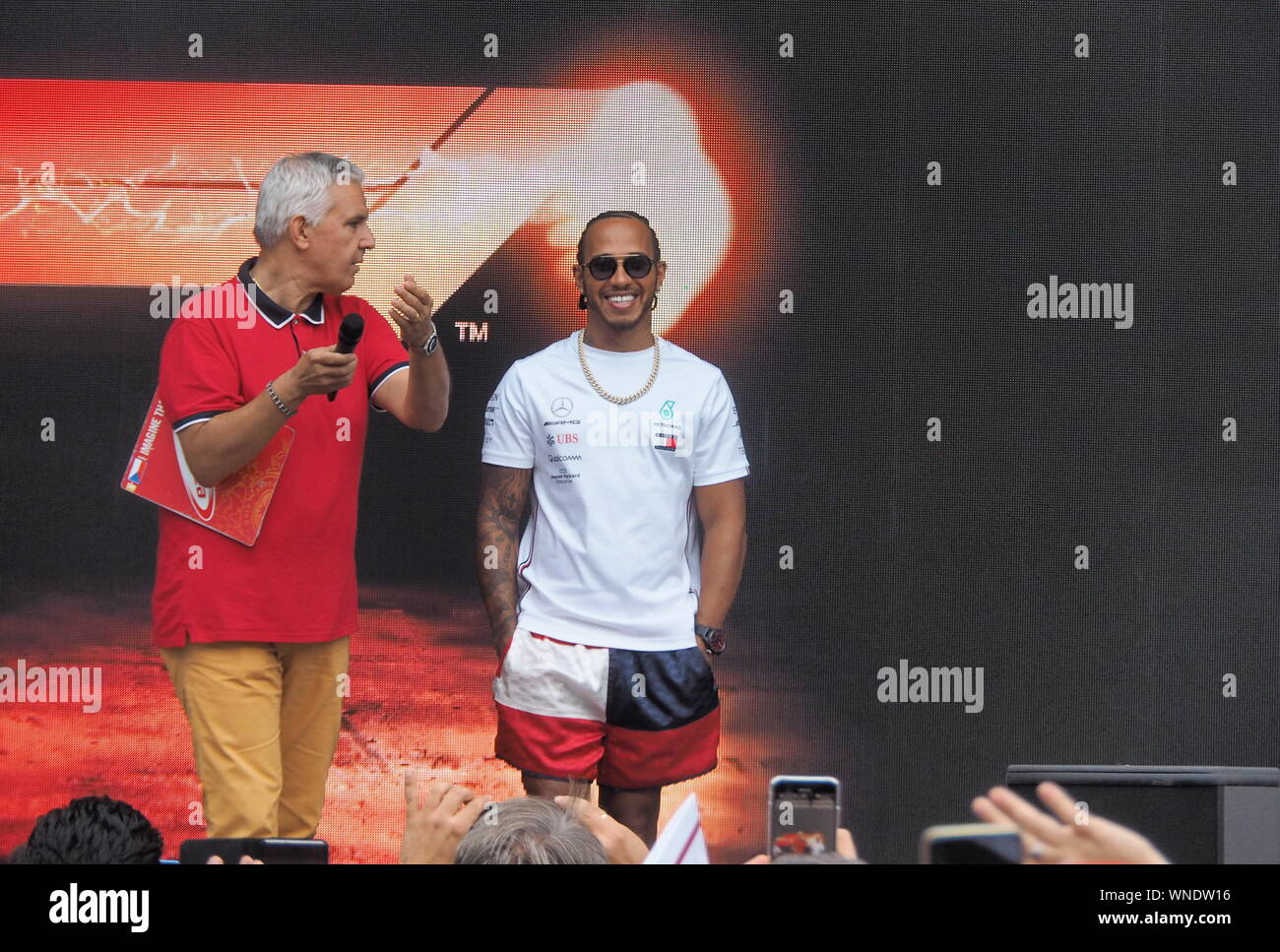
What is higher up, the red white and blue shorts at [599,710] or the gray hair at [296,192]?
the gray hair at [296,192]

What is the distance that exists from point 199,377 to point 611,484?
105cm

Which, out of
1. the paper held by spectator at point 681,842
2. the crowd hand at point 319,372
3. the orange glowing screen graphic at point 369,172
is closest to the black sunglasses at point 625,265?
the orange glowing screen graphic at point 369,172

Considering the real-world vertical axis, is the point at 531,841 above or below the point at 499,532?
below

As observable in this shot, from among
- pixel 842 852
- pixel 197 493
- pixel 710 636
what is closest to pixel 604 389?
pixel 710 636

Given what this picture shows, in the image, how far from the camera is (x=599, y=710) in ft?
12.3

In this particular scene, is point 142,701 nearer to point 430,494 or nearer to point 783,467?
point 430,494

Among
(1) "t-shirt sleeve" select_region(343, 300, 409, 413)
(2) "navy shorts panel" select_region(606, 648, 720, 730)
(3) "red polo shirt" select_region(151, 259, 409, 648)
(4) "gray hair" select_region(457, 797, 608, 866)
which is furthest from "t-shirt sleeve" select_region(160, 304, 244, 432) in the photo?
(4) "gray hair" select_region(457, 797, 608, 866)

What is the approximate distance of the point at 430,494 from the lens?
159 inches

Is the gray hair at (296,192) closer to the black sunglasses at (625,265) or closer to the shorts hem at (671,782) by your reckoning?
the black sunglasses at (625,265)

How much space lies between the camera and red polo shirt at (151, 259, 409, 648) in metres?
3.63

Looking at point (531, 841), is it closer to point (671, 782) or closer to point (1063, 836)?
point (1063, 836)

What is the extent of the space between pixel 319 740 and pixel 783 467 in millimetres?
1416

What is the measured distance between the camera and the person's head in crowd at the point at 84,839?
2043 mm

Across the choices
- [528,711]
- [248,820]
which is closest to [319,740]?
[248,820]
